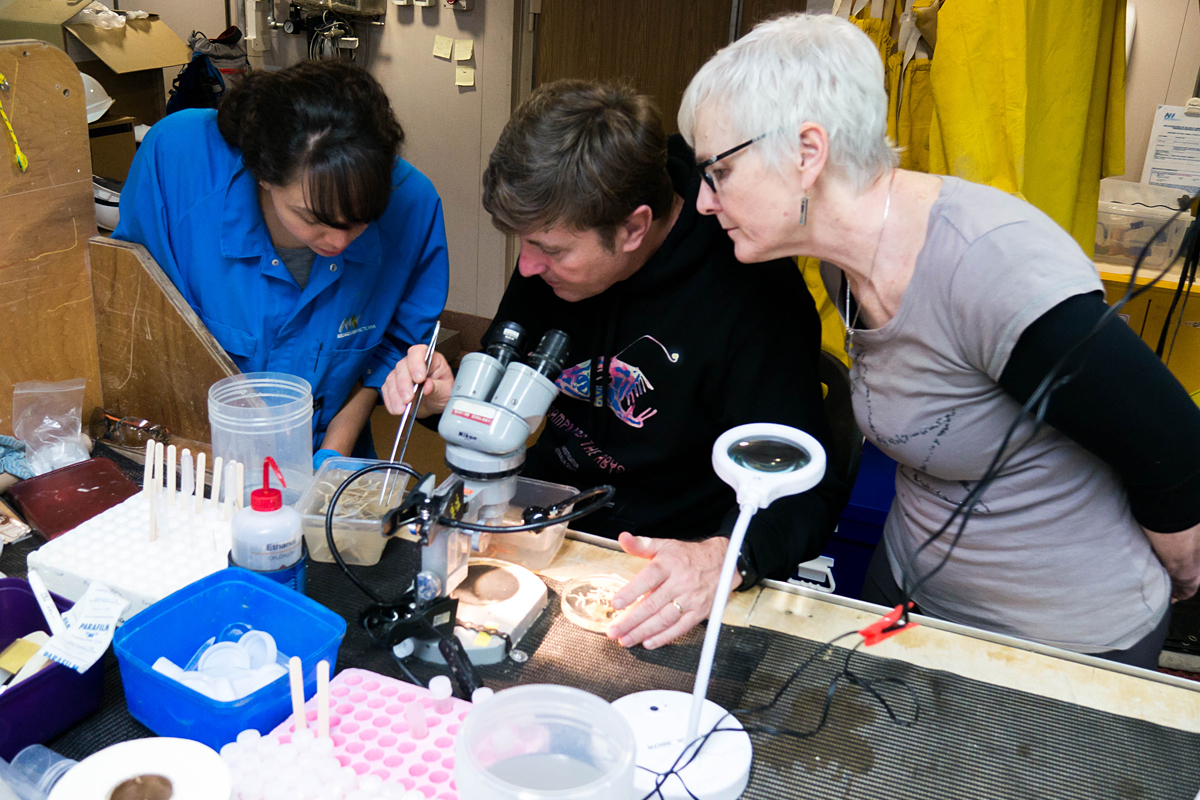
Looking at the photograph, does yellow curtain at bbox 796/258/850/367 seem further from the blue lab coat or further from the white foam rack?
the white foam rack

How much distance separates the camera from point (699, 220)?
1.47m

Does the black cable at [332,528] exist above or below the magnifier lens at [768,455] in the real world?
below

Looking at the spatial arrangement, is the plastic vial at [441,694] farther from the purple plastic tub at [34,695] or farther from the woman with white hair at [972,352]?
the woman with white hair at [972,352]

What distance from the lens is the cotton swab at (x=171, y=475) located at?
114cm

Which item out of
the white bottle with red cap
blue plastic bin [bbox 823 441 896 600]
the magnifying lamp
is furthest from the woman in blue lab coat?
blue plastic bin [bbox 823 441 896 600]

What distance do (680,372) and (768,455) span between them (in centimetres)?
60

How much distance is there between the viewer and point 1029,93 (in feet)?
6.42

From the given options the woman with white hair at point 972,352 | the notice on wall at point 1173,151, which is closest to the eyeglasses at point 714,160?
the woman with white hair at point 972,352

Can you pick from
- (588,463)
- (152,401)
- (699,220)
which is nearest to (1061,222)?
(699,220)

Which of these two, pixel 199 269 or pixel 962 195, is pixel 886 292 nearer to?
pixel 962 195

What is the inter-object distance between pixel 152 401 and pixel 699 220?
1.02 meters

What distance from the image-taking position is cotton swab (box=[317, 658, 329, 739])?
2.63 ft

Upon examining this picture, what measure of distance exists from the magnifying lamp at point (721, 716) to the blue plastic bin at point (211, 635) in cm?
36

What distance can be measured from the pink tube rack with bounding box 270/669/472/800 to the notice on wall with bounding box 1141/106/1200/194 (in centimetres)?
314
